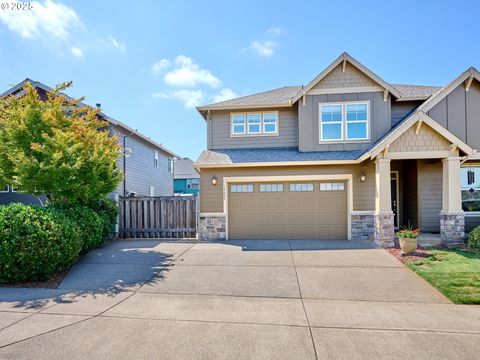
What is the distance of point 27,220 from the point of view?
6102 mm

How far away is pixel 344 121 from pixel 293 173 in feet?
11.0

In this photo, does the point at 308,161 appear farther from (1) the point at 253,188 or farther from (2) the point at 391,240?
(2) the point at 391,240

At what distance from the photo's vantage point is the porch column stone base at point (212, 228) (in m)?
10.6

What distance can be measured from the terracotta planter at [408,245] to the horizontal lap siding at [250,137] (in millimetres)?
5843

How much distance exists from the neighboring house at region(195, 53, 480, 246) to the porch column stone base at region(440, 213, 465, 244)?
33 millimetres

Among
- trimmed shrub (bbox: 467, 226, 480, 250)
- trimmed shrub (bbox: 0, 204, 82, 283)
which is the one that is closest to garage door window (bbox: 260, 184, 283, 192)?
trimmed shrub (bbox: 467, 226, 480, 250)

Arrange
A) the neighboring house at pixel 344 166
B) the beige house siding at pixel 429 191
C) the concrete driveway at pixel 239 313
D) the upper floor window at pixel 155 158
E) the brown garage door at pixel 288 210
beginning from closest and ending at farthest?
the concrete driveway at pixel 239 313 → the neighboring house at pixel 344 166 → the brown garage door at pixel 288 210 → the beige house siding at pixel 429 191 → the upper floor window at pixel 155 158

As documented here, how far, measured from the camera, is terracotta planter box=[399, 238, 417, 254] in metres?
7.74

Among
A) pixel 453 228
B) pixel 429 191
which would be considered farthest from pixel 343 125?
pixel 453 228

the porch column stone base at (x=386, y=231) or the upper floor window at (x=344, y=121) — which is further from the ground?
the upper floor window at (x=344, y=121)

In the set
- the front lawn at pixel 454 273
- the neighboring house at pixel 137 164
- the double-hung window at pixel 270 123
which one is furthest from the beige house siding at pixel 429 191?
the neighboring house at pixel 137 164

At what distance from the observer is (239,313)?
4480 millimetres

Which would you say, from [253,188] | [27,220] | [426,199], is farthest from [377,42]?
[27,220]

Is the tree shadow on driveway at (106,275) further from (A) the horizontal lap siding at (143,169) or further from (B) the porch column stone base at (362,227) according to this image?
(A) the horizontal lap siding at (143,169)
